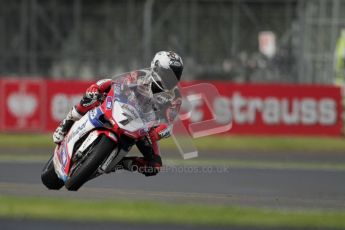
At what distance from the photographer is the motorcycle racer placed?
9.24m

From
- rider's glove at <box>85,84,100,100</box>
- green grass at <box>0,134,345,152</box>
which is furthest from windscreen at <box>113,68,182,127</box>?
green grass at <box>0,134,345,152</box>

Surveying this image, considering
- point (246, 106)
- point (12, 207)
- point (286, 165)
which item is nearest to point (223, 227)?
point (12, 207)

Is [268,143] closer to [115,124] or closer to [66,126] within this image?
[66,126]

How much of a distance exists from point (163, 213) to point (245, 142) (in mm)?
12888

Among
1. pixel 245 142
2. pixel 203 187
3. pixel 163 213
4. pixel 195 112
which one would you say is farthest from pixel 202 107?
pixel 163 213

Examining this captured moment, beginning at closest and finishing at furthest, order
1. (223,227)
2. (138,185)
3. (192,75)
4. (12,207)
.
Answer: (223,227), (12,207), (138,185), (192,75)

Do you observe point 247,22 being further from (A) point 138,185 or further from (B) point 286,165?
(A) point 138,185

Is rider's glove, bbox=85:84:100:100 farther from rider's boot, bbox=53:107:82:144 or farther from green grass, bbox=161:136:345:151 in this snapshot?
green grass, bbox=161:136:345:151

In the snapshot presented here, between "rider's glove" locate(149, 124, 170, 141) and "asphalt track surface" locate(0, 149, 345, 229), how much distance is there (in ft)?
2.46

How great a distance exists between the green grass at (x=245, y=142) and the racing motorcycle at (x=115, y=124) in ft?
34.1

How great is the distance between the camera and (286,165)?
16.2m

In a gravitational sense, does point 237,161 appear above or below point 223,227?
below

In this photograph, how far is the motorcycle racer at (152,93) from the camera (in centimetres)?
924

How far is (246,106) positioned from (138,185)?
32.8 feet
